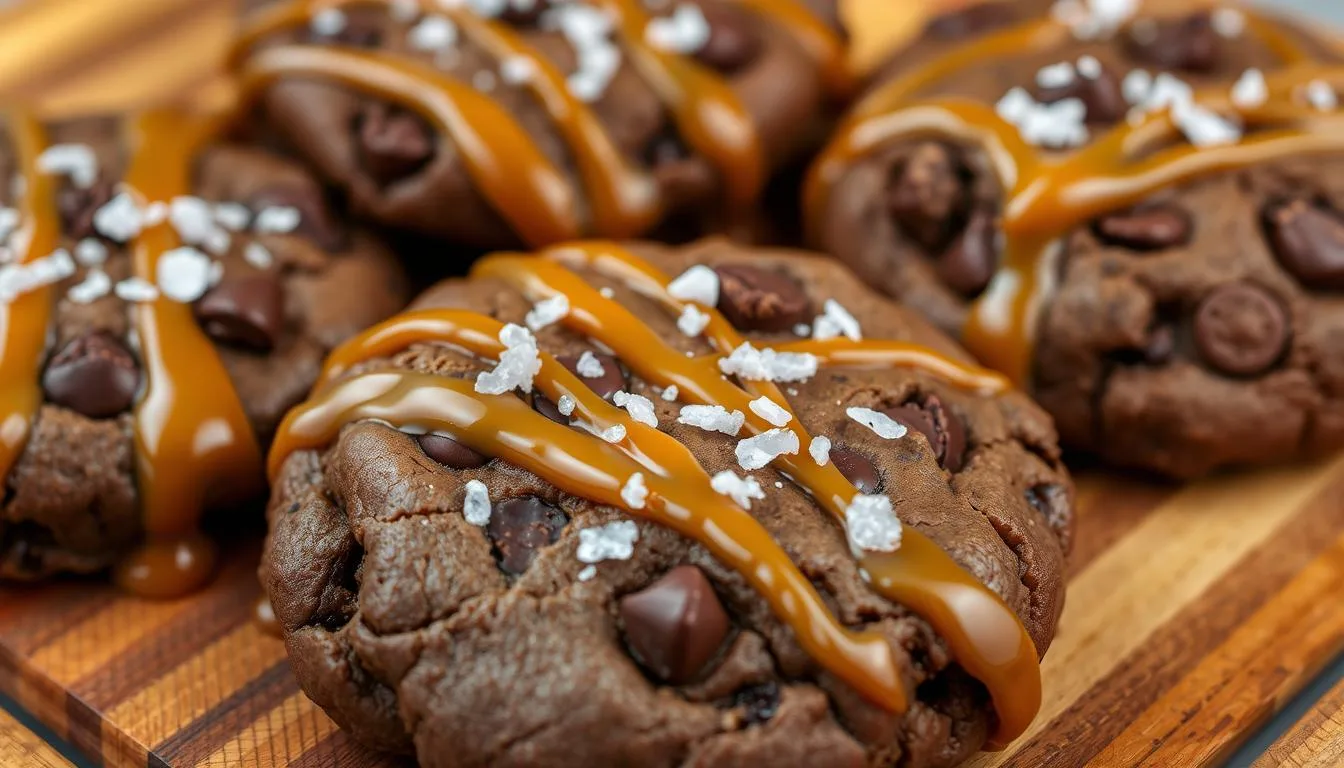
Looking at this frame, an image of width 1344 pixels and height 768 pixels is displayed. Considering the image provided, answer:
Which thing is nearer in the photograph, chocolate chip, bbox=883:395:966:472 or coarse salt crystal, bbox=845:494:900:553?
coarse salt crystal, bbox=845:494:900:553

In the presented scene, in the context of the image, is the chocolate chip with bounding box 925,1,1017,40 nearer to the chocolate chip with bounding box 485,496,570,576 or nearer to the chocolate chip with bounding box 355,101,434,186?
the chocolate chip with bounding box 355,101,434,186

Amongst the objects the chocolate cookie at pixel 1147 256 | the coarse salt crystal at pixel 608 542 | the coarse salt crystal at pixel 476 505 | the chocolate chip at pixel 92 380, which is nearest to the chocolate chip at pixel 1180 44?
the chocolate cookie at pixel 1147 256

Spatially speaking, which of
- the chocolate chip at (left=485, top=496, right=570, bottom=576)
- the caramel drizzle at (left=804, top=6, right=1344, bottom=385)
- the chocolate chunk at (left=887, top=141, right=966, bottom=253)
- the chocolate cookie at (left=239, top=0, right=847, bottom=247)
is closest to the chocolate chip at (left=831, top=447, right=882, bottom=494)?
the chocolate chip at (left=485, top=496, right=570, bottom=576)

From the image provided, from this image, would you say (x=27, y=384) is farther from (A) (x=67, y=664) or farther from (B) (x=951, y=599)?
(B) (x=951, y=599)

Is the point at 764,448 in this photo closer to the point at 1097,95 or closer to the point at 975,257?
the point at 975,257

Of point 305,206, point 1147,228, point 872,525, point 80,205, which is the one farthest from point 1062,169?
point 80,205

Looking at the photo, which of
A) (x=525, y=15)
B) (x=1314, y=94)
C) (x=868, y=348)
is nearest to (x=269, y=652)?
(x=868, y=348)
